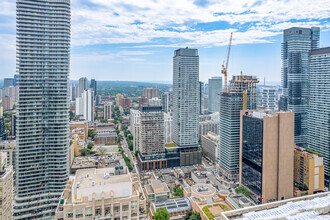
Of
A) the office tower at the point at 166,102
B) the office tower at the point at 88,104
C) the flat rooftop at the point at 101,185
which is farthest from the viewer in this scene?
the office tower at the point at 166,102

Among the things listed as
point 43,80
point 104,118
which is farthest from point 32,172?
point 104,118

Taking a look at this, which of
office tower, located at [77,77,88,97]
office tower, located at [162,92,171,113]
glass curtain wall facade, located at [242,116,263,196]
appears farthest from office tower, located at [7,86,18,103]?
glass curtain wall facade, located at [242,116,263,196]

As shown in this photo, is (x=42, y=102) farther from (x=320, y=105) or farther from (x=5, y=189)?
(x=320, y=105)

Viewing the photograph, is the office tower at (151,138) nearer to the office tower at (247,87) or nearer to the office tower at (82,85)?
the office tower at (247,87)

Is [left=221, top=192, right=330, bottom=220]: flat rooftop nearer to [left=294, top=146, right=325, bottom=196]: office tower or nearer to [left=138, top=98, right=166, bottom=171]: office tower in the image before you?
[left=294, top=146, right=325, bottom=196]: office tower

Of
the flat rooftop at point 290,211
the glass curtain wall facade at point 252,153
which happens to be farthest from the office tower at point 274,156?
the flat rooftop at point 290,211

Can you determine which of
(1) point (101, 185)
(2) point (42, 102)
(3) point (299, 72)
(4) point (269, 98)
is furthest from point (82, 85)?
(1) point (101, 185)

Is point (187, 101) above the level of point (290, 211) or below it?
above

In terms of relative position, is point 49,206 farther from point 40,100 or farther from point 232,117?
point 232,117
